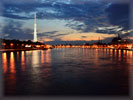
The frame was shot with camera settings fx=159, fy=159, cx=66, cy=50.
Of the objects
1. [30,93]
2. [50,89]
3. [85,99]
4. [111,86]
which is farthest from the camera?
[111,86]

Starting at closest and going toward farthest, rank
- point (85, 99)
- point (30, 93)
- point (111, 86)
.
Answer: point (85, 99)
point (30, 93)
point (111, 86)

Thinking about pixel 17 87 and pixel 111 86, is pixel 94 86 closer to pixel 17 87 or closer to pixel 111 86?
pixel 111 86

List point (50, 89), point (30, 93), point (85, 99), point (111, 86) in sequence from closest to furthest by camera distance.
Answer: point (85, 99) → point (30, 93) → point (50, 89) → point (111, 86)

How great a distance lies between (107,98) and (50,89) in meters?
2.89

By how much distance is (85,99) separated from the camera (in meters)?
6.85

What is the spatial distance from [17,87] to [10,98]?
154 cm

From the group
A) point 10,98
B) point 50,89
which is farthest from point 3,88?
point 50,89

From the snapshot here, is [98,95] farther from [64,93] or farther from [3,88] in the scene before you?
[3,88]

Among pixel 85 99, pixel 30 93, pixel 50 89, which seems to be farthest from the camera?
pixel 50 89

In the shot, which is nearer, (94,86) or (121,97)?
(121,97)

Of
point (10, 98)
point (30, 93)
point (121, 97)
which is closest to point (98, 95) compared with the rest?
point (121, 97)

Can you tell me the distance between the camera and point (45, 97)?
703 centimetres

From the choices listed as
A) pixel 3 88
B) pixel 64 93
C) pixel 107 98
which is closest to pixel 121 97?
pixel 107 98

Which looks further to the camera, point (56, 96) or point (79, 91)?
point (79, 91)
